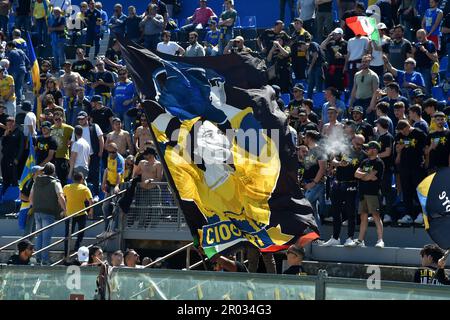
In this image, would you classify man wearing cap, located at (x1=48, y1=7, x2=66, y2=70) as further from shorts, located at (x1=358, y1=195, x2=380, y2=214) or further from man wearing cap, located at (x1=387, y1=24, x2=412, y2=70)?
shorts, located at (x1=358, y1=195, x2=380, y2=214)

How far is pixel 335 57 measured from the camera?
2325 cm

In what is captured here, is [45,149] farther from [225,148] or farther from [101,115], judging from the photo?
[225,148]

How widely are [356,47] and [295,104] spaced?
2.14m

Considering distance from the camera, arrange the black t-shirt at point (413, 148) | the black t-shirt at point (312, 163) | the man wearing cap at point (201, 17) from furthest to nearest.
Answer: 1. the man wearing cap at point (201, 17)
2. the black t-shirt at point (312, 163)
3. the black t-shirt at point (413, 148)

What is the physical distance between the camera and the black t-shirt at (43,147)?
21.5 meters

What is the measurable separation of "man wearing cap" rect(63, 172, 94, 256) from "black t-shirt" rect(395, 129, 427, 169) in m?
4.91

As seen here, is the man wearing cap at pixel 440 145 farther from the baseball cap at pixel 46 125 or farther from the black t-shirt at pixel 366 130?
the baseball cap at pixel 46 125

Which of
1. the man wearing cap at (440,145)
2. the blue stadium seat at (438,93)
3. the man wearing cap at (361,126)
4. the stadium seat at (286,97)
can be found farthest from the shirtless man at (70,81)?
the man wearing cap at (440,145)

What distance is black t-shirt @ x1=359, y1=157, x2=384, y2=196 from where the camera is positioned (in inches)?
711

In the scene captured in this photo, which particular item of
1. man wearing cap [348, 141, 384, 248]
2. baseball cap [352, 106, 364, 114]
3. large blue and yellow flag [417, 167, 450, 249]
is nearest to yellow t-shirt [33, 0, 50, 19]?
baseball cap [352, 106, 364, 114]

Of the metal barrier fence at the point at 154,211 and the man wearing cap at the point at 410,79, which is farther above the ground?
the man wearing cap at the point at 410,79

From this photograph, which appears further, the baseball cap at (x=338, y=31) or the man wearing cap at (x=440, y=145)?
the baseball cap at (x=338, y=31)

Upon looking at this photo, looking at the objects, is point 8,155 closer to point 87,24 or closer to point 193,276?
point 87,24

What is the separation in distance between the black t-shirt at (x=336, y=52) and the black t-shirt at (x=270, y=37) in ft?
3.82
